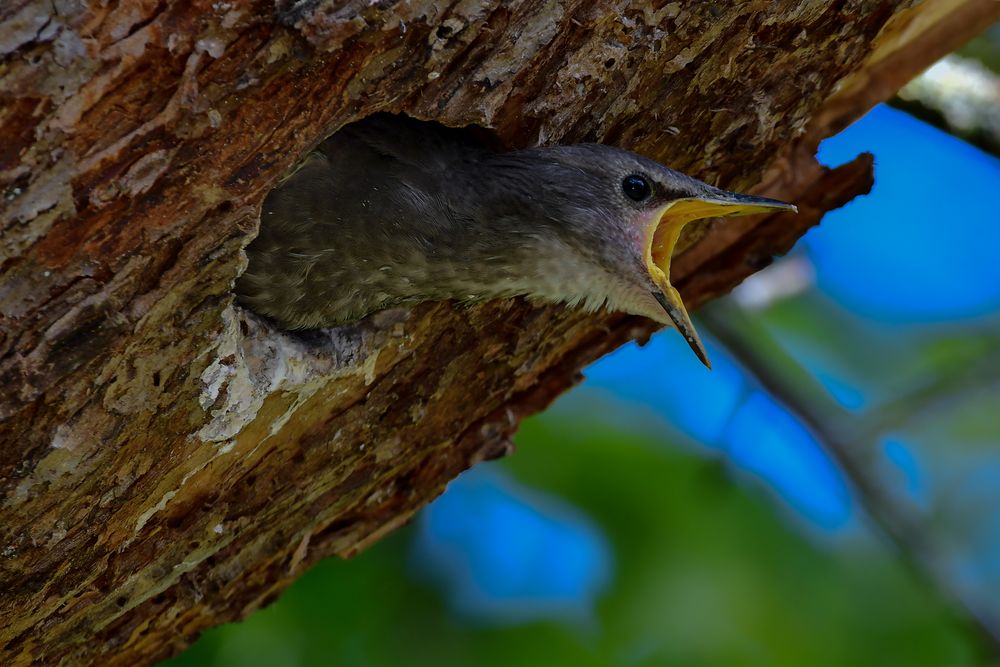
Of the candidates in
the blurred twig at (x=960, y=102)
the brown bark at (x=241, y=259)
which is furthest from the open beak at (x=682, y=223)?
the blurred twig at (x=960, y=102)

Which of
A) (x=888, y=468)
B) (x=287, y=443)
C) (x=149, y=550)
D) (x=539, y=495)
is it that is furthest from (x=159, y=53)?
(x=888, y=468)

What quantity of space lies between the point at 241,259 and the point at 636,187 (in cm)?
86

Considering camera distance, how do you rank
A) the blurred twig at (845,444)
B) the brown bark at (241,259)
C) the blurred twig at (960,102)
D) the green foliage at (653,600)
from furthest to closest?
the blurred twig at (845,444)
the green foliage at (653,600)
the blurred twig at (960,102)
the brown bark at (241,259)

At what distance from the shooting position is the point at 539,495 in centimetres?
459

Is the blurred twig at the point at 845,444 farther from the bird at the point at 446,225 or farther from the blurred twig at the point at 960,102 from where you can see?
the bird at the point at 446,225

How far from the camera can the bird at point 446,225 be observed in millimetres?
2334

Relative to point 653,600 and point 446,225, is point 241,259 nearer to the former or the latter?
point 446,225

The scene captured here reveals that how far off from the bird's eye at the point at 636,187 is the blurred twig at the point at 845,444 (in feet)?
6.44

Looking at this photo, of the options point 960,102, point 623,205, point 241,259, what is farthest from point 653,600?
point 241,259

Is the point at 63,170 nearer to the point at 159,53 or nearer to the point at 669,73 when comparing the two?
the point at 159,53

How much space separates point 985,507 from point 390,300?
3554 millimetres

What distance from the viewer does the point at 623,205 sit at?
7.86 ft

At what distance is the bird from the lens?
233 cm

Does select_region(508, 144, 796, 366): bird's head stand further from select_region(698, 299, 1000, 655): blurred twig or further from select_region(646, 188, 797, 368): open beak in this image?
select_region(698, 299, 1000, 655): blurred twig
